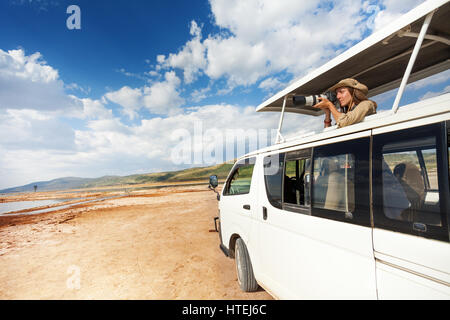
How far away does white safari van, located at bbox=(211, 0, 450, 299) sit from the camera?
1286 mm

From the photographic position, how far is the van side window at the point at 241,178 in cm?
353

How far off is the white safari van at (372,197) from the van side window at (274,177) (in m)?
0.01

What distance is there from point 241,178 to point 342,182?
2.02 meters

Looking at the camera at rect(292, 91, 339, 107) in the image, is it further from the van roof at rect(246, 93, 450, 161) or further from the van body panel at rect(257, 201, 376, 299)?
the van body panel at rect(257, 201, 376, 299)

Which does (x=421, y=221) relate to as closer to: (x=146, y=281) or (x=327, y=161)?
(x=327, y=161)

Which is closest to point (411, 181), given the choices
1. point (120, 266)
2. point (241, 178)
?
point (241, 178)

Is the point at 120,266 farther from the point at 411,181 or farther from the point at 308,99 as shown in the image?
the point at 411,181

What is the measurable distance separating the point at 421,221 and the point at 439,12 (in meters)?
1.60

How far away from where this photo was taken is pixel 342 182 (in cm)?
193

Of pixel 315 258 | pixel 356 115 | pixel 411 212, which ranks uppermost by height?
pixel 356 115

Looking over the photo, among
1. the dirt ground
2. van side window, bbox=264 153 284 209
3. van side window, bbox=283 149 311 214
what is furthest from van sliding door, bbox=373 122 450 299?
the dirt ground

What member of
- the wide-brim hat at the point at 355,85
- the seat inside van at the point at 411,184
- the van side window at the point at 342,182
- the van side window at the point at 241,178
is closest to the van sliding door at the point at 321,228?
the van side window at the point at 342,182
